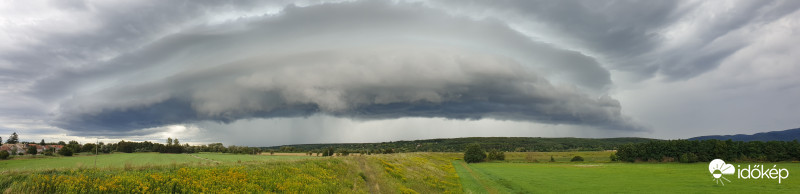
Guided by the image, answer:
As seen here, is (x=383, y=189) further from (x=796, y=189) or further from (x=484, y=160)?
(x=484, y=160)

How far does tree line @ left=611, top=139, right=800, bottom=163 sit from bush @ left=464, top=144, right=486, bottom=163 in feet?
168

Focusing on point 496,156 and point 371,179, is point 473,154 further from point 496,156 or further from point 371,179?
point 371,179

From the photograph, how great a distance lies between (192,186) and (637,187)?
50.0 metres

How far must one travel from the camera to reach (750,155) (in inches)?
3750

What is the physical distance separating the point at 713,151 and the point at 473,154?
75.2m

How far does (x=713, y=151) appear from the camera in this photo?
99.1 m

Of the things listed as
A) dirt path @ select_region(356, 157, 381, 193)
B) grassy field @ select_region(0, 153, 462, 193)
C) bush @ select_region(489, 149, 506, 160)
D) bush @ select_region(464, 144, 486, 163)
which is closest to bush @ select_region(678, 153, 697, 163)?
bush @ select_region(489, 149, 506, 160)

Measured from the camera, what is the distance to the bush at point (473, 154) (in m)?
138

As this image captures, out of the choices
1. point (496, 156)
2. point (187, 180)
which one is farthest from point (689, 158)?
point (187, 180)

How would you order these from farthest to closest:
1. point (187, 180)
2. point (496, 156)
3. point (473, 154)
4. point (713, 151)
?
point (496, 156), point (473, 154), point (713, 151), point (187, 180)

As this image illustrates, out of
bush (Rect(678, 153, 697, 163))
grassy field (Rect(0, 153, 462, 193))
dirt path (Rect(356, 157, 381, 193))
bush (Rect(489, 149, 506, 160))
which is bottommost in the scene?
bush (Rect(489, 149, 506, 160))

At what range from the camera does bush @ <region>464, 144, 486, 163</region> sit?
13762 centimetres

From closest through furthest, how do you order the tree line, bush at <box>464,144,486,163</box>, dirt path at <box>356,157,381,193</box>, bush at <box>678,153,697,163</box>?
dirt path at <box>356,157,381,193</box>
the tree line
bush at <box>678,153,697,163</box>
bush at <box>464,144,486,163</box>

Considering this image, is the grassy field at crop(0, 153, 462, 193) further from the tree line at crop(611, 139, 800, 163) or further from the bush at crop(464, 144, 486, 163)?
the tree line at crop(611, 139, 800, 163)
